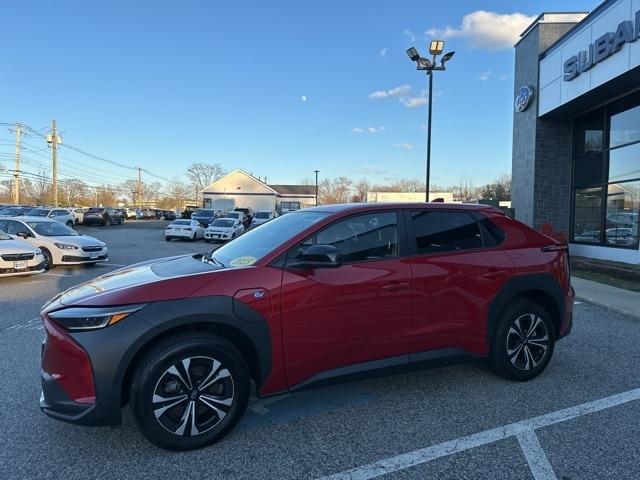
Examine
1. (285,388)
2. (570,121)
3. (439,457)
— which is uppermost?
(570,121)

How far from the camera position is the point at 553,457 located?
9.88ft

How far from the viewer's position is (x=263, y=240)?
385 cm

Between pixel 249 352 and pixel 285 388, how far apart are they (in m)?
0.38

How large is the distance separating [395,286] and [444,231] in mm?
828

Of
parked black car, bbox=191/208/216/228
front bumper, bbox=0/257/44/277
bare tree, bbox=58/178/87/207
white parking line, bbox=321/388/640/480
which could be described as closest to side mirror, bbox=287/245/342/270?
white parking line, bbox=321/388/640/480

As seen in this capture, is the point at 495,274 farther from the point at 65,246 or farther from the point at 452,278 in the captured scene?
the point at 65,246

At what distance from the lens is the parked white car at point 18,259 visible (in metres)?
9.84

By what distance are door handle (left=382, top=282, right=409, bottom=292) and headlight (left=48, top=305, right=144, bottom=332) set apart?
1.80 m

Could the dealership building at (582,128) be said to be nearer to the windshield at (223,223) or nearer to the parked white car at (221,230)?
the parked white car at (221,230)

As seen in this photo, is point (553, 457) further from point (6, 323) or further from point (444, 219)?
point (6, 323)

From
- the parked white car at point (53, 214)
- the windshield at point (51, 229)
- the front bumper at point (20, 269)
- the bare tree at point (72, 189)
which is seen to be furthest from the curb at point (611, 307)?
the bare tree at point (72, 189)

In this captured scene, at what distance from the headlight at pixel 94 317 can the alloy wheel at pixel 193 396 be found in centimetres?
46

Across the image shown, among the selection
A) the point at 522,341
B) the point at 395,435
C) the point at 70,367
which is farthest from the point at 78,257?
the point at 522,341

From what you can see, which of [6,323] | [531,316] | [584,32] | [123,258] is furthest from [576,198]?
[6,323]
